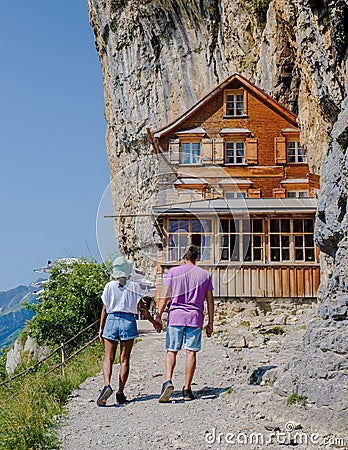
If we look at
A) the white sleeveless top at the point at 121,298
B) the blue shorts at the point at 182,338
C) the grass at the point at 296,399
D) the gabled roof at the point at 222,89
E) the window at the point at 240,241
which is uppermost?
the gabled roof at the point at 222,89

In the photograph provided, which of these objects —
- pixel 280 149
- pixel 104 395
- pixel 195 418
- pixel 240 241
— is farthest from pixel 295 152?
pixel 195 418

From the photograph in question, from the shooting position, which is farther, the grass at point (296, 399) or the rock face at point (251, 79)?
the rock face at point (251, 79)

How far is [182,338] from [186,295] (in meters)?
0.56

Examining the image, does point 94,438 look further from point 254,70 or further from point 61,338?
point 254,70

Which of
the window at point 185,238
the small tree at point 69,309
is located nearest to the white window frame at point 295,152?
the window at point 185,238

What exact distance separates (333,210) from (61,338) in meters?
13.1

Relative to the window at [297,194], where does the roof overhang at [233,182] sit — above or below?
above

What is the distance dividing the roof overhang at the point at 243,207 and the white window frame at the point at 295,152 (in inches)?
192

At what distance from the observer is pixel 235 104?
76.6ft

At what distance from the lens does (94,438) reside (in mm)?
5977

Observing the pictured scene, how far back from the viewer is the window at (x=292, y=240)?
57.9 ft

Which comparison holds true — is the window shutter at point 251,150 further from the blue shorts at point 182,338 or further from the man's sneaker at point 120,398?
the man's sneaker at point 120,398

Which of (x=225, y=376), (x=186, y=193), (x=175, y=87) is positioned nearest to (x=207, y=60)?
(x=175, y=87)

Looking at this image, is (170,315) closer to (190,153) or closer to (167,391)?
(167,391)
